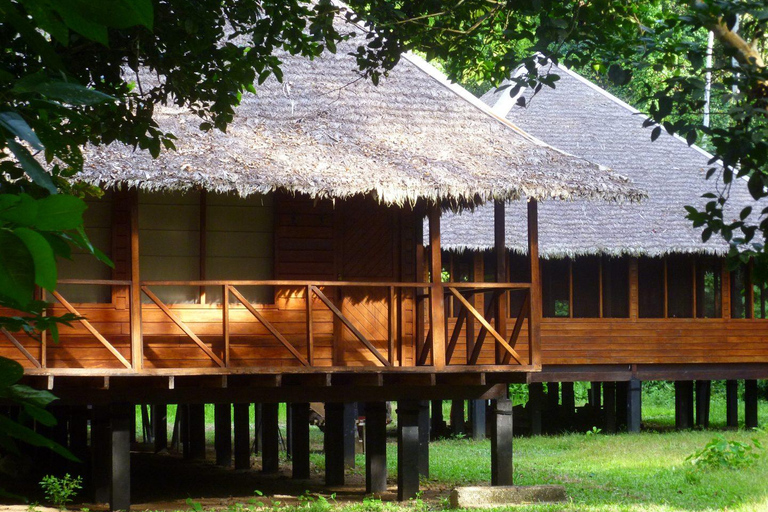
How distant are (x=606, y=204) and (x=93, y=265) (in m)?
9.88

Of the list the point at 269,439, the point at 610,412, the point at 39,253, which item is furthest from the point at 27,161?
the point at 610,412

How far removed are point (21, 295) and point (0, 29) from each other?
A: 186cm

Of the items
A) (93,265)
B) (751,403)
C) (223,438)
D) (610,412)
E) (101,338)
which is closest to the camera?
(101,338)

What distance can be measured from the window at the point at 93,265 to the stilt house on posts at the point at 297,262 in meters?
0.02

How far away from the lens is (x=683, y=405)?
17266 millimetres

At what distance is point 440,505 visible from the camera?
30.5ft

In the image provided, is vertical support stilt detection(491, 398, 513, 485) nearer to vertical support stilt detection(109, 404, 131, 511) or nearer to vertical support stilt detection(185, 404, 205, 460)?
vertical support stilt detection(109, 404, 131, 511)

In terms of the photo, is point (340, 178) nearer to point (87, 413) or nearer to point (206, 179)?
point (206, 179)

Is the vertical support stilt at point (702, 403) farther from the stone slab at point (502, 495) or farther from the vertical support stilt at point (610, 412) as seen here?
the stone slab at point (502, 495)

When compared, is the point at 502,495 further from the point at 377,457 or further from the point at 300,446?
the point at 300,446

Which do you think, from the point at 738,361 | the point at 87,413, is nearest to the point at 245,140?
the point at 87,413

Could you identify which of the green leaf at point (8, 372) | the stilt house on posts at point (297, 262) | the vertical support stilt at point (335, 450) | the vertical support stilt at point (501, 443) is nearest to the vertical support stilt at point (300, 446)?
the vertical support stilt at point (335, 450)

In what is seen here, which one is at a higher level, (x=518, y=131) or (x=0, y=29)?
(x=518, y=131)

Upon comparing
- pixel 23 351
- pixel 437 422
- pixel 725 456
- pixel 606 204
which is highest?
pixel 606 204
